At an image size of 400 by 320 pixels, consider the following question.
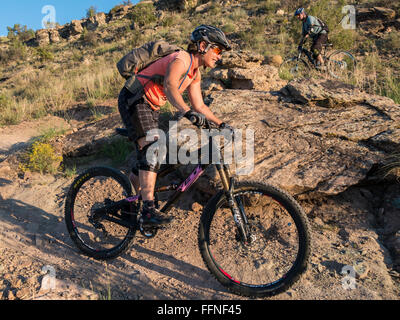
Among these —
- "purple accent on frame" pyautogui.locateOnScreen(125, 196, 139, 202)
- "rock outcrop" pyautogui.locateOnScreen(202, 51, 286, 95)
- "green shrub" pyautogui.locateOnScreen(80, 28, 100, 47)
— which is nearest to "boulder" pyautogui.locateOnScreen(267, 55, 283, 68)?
"rock outcrop" pyautogui.locateOnScreen(202, 51, 286, 95)

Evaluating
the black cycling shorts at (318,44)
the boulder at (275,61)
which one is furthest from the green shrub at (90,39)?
the black cycling shorts at (318,44)

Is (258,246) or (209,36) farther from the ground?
(209,36)

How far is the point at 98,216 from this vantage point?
311cm

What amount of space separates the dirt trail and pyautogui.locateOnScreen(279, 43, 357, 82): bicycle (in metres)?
6.20

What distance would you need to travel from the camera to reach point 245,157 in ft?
11.5

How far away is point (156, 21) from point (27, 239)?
2270 cm

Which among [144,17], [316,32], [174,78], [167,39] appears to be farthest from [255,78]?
[144,17]

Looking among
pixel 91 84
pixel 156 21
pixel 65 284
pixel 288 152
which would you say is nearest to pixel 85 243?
pixel 65 284

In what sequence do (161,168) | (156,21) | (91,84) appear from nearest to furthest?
1. (161,168)
2. (91,84)
3. (156,21)

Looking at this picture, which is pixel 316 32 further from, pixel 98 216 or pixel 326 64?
pixel 98 216

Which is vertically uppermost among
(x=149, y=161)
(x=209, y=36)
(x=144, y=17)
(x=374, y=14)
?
(x=144, y=17)

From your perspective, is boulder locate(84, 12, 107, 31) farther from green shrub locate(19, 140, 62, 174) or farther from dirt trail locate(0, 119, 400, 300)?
dirt trail locate(0, 119, 400, 300)

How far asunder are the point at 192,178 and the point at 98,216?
1.30 meters
